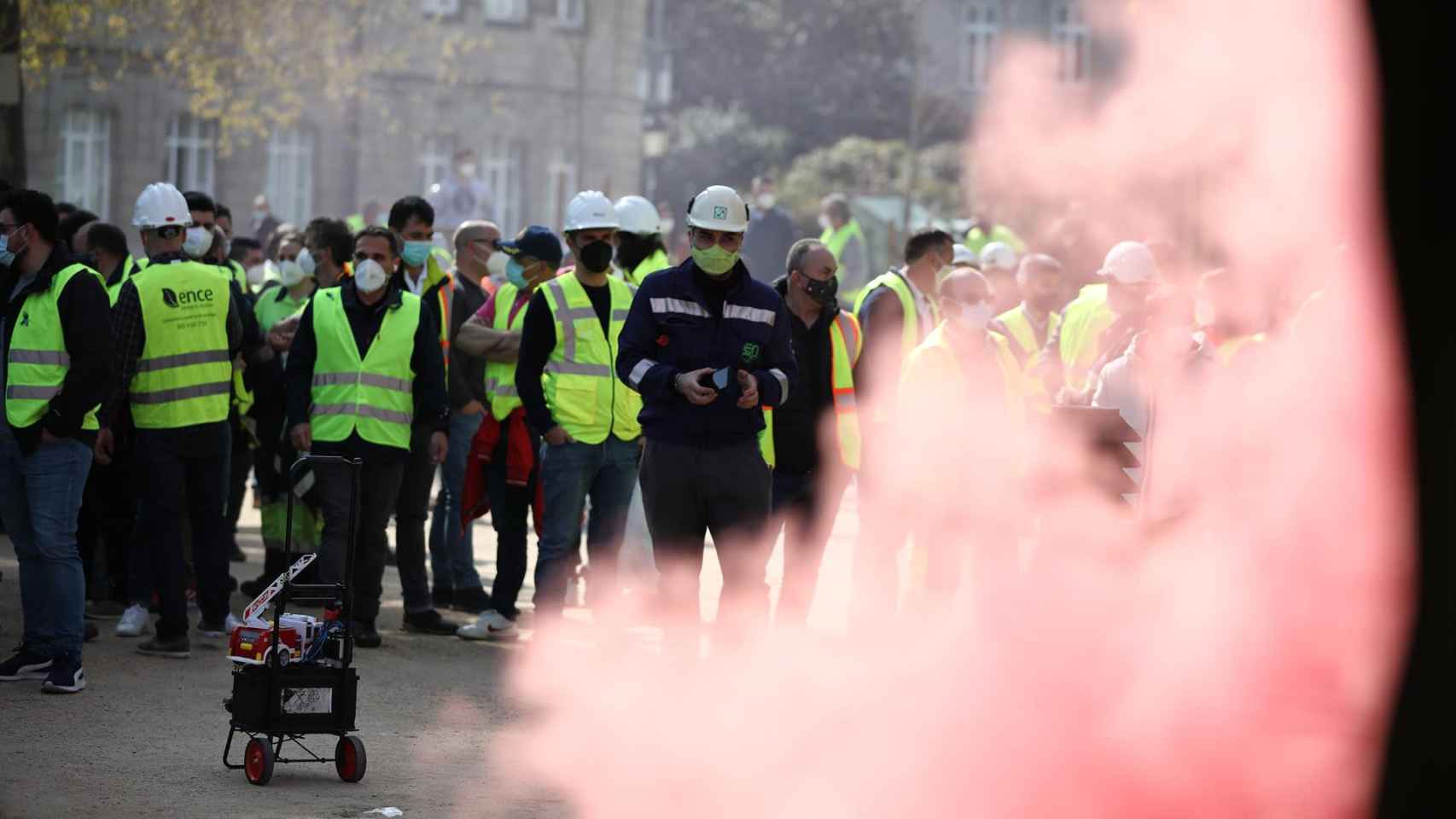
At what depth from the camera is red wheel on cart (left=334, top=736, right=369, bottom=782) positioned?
318 inches

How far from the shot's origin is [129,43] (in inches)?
1481

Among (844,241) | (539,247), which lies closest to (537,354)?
(539,247)

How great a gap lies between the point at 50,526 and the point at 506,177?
37050mm

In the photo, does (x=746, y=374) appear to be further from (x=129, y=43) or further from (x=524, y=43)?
(x=524, y=43)

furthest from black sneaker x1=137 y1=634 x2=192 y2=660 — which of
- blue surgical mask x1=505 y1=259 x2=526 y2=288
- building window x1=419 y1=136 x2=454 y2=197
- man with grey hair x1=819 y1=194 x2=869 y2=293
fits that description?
building window x1=419 y1=136 x2=454 y2=197

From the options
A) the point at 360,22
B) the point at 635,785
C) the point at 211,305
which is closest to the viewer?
the point at 635,785

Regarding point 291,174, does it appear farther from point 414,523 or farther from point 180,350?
point 180,350

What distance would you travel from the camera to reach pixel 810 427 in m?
10.9

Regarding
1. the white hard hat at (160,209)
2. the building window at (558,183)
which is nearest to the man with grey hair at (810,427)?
the white hard hat at (160,209)

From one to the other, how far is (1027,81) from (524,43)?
35573 mm

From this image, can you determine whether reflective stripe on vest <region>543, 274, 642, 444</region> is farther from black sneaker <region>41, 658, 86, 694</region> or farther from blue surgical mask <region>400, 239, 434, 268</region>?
black sneaker <region>41, 658, 86, 694</region>

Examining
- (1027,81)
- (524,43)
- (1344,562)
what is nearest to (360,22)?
(524,43)

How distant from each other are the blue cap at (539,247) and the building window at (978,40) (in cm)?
4617

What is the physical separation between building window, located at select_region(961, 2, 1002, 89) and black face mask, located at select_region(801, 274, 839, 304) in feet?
155
